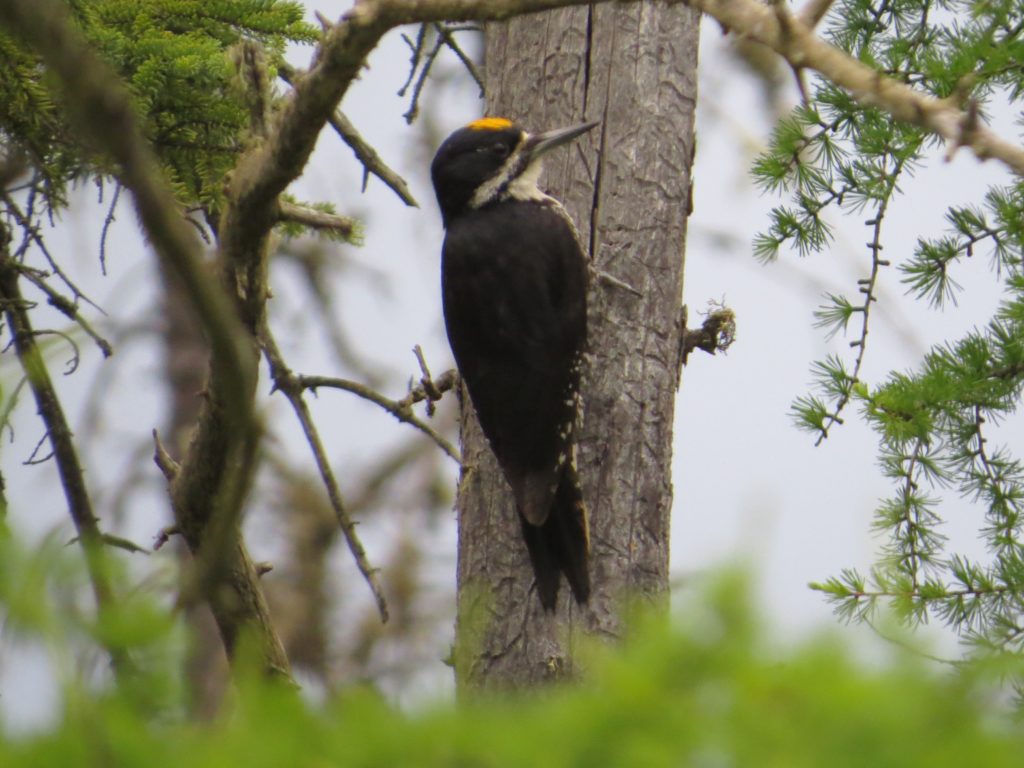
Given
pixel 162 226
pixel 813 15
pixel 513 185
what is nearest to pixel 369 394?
pixel 513 185

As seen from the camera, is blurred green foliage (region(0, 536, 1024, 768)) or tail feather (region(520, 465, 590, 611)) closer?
blurred green foliage (region(0, 536, 1024, 768))

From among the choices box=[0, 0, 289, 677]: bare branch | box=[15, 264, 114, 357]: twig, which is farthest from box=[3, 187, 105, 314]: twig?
box=[0, 0, 289, 677]: bare branch

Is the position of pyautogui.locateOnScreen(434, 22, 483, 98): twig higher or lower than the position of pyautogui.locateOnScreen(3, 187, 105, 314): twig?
higher

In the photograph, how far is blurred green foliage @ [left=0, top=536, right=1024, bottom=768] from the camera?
42.4 inches

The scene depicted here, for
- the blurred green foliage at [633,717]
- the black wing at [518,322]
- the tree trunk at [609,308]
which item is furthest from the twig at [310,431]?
the blurred green foliage at [633,717]

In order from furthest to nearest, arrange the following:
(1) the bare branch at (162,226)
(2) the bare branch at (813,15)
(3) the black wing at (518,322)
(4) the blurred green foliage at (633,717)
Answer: (3) the black wing at (518,322), (2) the bare branch at (813,15), (1) the bare branch at (162,226), (4) the blurred green foliage at (633,717)

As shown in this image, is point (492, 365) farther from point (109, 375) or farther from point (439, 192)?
point (109, 375)

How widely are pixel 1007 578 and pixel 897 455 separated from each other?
0.46 m

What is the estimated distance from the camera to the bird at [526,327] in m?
3.87

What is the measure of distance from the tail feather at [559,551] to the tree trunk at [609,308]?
74 millimetres

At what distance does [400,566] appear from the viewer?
7.89 metres

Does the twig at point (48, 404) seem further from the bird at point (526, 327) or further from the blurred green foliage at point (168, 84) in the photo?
the bird at point (526, 327)

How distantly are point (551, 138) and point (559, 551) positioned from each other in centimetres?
134

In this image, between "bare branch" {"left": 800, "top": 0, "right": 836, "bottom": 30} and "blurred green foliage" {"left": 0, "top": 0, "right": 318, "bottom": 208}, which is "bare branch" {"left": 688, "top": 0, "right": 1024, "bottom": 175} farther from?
"blurred green foliage" {"left": 0, "top": 0, "right": 318, "bottom": 208}
